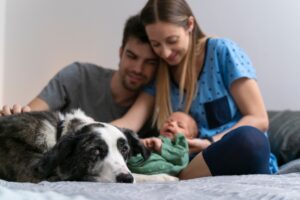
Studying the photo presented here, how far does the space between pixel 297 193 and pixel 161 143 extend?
77 cm

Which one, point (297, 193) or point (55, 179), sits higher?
point (297, 193)

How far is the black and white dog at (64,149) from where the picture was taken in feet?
4.51

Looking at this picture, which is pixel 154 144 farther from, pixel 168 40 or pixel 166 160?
→ pixel 168 40

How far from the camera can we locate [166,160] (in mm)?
1701

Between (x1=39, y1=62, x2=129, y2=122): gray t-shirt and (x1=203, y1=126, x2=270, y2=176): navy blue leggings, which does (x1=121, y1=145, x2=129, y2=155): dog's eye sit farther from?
(x1=39, y1=62, x2=129, y2=122): gray t-shirt

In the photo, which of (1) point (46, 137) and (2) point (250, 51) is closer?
(1) point (46, 137)

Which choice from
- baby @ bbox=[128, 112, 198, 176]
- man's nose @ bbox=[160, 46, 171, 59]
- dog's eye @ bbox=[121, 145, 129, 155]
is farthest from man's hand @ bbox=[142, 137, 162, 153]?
man's nose @ bbox=[160, 46, 171, 59]

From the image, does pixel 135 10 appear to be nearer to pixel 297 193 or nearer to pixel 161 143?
pixel 161 143

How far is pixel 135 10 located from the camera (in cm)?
279

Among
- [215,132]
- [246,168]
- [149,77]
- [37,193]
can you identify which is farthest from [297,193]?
[149,77]

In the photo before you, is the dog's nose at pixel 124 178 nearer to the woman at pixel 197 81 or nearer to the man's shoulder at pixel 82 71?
the woman at pixel 197 81

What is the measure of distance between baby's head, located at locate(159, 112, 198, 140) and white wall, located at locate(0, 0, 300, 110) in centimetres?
90

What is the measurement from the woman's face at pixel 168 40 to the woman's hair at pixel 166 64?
0.03 m

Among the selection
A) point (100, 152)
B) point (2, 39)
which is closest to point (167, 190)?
point (100, 152)
